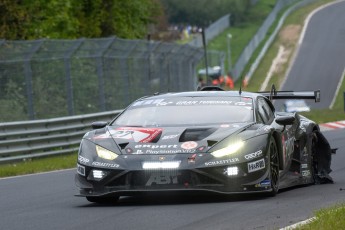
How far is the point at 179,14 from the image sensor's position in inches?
4712

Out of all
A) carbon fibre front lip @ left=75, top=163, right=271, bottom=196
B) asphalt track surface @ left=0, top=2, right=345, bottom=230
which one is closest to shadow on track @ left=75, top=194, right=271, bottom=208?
asphalt track surface @ left=0, top=2, right=345, bottom=230

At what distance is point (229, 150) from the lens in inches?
450

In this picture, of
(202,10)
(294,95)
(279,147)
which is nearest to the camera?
(279,147)

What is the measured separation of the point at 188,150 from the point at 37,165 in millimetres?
9432

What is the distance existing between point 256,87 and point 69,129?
41896mm

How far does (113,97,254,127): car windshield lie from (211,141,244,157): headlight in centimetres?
79

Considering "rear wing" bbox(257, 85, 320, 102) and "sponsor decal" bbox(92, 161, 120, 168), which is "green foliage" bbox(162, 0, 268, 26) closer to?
"rear wing" bbox(257, 85, 320, 102)

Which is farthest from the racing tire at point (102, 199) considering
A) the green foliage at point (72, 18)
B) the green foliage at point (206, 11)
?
the green foliage at point (206, 11)

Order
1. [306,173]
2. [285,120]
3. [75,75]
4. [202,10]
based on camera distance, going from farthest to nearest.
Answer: [202,10], [75,75], [306,173], [285,120]

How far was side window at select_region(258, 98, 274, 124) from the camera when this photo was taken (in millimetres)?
12805

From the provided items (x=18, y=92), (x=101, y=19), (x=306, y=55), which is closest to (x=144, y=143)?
(x=18, y=92)

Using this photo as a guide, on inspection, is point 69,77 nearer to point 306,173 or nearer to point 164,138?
point 306,173

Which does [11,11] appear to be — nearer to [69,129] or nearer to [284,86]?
[69,129]

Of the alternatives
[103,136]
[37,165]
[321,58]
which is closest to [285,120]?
A: [103,136]
